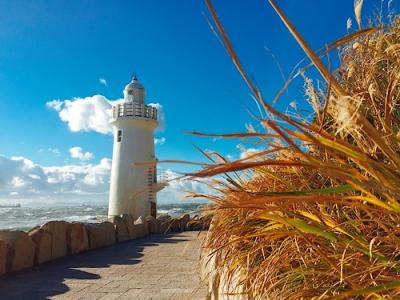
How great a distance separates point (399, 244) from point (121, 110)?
15888 millimetres

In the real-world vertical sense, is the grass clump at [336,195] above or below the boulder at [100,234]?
above

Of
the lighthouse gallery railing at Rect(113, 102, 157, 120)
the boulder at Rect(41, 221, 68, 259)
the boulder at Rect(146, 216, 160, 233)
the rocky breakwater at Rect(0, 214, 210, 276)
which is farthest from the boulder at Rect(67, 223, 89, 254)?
the lighthouse gallery railing at Rect(113, 102, 157, 120)

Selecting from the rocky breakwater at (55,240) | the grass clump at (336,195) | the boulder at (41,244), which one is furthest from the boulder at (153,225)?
the grass clump at (336,195)

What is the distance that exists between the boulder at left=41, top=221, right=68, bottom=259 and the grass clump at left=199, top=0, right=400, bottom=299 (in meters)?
5.66

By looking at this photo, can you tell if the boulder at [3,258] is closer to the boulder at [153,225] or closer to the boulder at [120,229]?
the boulder at [120,229]

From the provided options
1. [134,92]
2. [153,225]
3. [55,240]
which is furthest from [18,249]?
[134,92]

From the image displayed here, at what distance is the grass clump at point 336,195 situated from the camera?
0.68 meters

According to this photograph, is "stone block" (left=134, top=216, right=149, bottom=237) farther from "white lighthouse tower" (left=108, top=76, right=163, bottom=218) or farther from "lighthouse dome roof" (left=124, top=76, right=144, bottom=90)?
"lighthouse dome roof" (left=124, top=76, right=144, bottom=90)

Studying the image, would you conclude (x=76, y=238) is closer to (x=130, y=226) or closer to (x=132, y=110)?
(x=130, y=226)

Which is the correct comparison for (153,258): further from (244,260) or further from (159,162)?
(159,162)

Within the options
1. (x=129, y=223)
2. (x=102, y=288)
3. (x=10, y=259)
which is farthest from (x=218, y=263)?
(x=129, y=223)

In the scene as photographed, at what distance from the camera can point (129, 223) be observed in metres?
10.3

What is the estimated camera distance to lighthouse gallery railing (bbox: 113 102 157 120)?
16062mm

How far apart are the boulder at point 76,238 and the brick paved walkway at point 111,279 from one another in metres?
0.25
